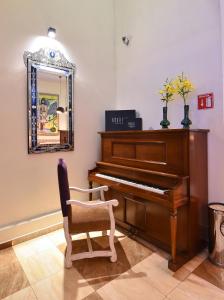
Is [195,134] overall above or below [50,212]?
Answer: above

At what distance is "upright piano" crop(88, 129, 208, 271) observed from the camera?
193 centimetres

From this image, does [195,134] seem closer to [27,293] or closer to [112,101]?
[112,101]

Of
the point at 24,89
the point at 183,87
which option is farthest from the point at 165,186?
the point at 24,89

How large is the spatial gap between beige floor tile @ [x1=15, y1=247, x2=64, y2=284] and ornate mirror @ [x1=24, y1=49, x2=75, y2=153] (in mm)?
1226

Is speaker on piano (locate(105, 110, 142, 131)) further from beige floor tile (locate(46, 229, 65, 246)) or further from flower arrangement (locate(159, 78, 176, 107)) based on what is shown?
beige floor tile (locate(46, 229, 65, 246))

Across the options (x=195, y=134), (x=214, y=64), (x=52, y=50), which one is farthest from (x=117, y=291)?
(x=52, y=50)

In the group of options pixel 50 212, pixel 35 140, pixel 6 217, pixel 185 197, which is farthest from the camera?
pixel 50 212

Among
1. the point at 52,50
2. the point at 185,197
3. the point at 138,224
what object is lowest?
the point at 138,224

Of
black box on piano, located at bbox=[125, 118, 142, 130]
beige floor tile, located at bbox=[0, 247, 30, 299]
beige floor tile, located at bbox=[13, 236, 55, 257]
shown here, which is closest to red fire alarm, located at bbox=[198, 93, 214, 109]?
black box on piano, located at bbox=[125, 118, 142, 130]

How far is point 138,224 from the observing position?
8.03 ft

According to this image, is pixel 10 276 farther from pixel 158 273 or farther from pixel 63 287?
pixel 158 273

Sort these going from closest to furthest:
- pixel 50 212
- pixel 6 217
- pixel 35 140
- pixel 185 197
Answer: pixel 185 197, pixel 6 217, pixel 35 140, pixel 50 212

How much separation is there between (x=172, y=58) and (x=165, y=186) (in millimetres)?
1696

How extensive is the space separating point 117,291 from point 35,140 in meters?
1.91
